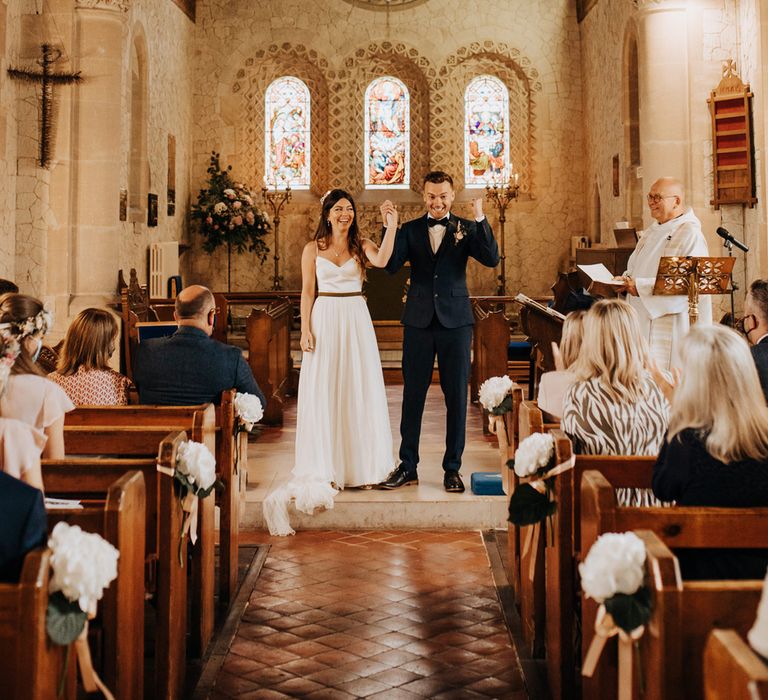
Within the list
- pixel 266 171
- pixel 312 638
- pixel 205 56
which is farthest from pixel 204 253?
pixel 312 638

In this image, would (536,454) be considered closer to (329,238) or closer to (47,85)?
(329,238)

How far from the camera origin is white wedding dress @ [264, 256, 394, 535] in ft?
16.8

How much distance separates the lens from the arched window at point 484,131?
1432 cm

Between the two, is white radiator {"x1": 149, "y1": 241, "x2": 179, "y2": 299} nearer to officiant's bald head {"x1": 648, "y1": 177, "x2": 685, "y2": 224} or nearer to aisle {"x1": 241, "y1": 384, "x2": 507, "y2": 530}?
aisle {"x1": 241, "y1": 384, "x2": 507, "y2": 530}

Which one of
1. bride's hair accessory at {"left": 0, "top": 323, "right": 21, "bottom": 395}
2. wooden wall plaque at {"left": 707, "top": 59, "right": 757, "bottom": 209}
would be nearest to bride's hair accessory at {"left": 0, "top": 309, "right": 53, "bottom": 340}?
bride's hair accessory at {"left": 0, "top": 323, "right": 21, "bottom": 395}

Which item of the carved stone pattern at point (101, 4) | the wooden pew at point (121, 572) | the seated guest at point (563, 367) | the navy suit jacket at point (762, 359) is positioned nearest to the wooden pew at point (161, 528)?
the wooden pew at point (121, 572)

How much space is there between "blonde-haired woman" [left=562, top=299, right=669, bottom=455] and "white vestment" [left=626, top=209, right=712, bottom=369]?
2.66m

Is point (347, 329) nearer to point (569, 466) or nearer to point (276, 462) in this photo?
point (276, 462)

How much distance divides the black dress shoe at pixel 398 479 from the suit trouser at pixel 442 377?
36 millimetres

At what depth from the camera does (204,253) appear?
548 inches

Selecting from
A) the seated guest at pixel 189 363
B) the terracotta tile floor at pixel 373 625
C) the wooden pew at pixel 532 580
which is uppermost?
the seated guest at pixel 189 363

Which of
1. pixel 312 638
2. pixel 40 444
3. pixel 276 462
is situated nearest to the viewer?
pixel 40 444

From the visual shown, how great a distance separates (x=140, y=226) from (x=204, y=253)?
9.93 ft

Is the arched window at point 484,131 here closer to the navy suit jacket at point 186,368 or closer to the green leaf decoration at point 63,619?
the navy suit jacket at point 186,368
